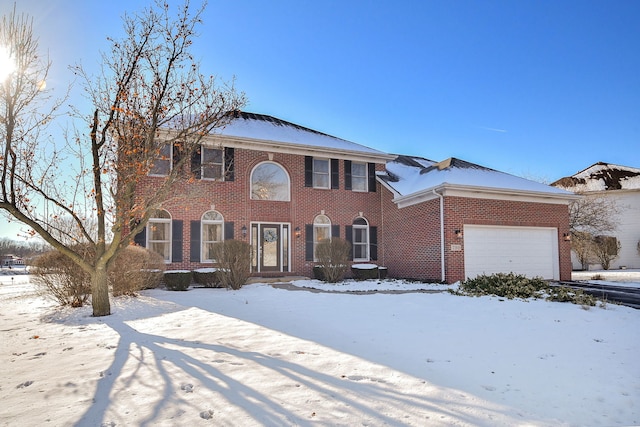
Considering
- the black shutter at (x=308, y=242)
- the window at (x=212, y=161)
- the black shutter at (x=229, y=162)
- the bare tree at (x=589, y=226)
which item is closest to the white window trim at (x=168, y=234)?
the window at (x=212, y=161)

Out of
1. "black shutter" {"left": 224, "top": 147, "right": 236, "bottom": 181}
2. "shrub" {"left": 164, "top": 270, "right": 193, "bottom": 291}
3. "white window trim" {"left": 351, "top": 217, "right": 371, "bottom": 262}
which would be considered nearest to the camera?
"shrub" {"left": 164, "top": 270, "right": 193, "bottom": 291}

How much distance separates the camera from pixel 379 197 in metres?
15.9

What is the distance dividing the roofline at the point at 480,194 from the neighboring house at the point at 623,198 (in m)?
11.7

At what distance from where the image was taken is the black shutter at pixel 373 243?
15494mm

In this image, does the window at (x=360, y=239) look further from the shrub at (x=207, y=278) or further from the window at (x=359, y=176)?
the shrub at (x=207, y=278)

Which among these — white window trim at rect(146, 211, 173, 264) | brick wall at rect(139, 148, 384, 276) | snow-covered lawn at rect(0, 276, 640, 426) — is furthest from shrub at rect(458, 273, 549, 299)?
white window trim at rect(146, 211, 173, 264)

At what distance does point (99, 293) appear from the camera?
685 centimetres

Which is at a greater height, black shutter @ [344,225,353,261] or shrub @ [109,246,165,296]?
black shutter @ [344,225,353,261]

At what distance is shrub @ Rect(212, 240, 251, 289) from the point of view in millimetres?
10922

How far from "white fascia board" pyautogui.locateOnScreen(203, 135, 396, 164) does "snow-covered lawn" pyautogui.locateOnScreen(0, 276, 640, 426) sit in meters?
7.62

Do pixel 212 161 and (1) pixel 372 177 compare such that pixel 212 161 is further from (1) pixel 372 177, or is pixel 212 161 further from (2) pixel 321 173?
(1) pixel 372 177

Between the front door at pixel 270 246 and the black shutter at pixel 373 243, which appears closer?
the front door at pixel 270 246

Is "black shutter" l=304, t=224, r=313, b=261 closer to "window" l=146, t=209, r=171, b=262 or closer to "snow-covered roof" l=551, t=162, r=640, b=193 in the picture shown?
"window" l=146, t=209, r=171, b=262

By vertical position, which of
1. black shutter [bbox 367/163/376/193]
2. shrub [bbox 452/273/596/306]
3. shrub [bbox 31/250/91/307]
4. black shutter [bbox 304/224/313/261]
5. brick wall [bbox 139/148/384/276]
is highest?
black shutter [bbox 367/163/376/193]
